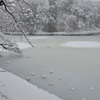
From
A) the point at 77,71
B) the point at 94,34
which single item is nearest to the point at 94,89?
the point at 77,71

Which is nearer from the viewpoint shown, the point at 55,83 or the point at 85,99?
the point at 85,99

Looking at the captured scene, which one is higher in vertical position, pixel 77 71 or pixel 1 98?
pixel 1 98

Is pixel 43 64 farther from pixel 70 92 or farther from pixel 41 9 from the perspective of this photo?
pixel 41 9

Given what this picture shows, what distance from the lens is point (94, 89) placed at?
4.03m

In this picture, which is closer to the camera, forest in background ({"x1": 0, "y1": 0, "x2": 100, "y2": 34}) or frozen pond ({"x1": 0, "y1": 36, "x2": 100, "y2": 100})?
frozen pond ({"x1": 0, "y1": 36, "x2": 100, "y2": 100})

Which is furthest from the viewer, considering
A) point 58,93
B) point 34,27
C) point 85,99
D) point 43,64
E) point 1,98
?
point 34,27

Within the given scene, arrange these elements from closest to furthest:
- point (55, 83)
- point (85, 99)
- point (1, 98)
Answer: point (1, 98), point (85, 99), point (55, 83)

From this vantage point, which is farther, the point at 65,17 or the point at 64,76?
the point at 65,17

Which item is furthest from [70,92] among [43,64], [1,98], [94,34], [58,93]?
[94,34]

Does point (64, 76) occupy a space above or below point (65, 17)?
above

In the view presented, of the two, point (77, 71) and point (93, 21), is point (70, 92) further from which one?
point (93, 21)

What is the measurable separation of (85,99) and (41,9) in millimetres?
15018

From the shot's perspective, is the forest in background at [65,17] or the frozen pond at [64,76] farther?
the forest in background at [65,17]

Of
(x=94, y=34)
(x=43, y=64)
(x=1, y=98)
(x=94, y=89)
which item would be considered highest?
(x=1, y=98)
